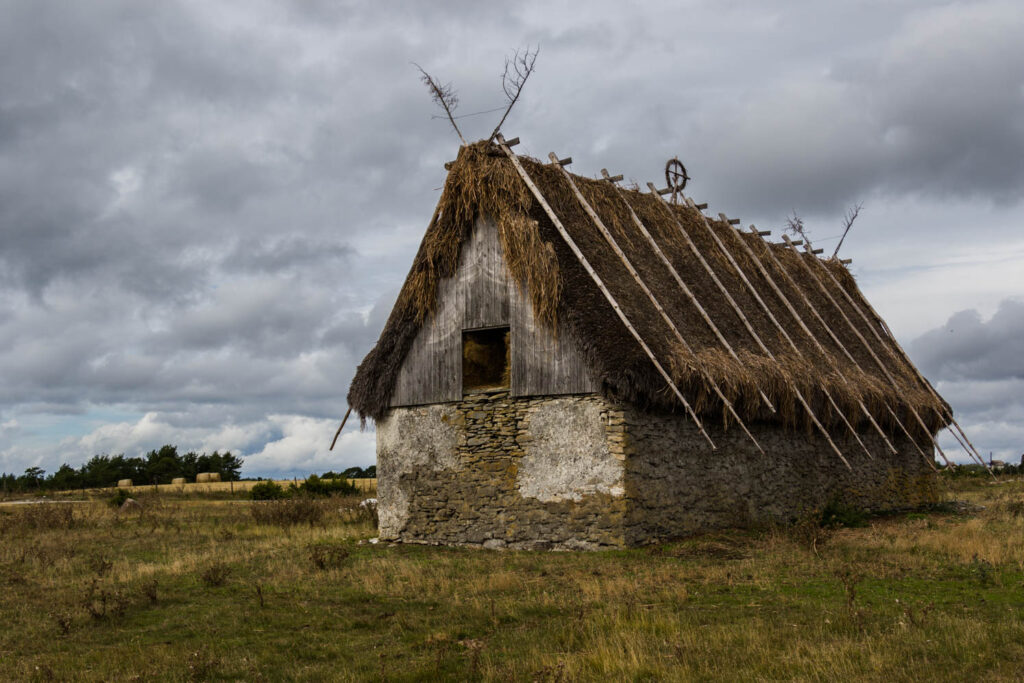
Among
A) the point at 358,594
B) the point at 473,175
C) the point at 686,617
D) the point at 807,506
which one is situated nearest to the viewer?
the point at 686,617

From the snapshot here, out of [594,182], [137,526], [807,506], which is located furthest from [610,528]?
[137,526]

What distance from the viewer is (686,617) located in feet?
30.5

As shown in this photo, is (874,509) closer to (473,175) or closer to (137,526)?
(473,175)

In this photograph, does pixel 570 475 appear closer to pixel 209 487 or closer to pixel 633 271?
pixel 633 271

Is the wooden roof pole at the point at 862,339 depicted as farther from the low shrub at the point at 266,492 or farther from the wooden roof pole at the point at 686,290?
the low shrub at the point at 266,492

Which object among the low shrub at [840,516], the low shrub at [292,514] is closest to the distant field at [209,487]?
the low shrub at [292,514]

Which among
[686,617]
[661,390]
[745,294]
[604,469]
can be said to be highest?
[745,294]

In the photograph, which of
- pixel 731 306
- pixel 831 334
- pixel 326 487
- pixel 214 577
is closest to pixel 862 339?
pixel 831 334

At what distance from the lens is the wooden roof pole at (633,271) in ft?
51.3

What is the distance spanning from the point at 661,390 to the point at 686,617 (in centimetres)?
615

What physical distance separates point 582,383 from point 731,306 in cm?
568

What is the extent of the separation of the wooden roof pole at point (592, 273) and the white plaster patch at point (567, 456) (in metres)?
1.31

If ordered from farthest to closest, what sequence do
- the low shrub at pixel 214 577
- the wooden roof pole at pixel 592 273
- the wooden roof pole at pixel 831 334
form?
the wooden roof pole at pixel 831 334 → the wooden roof pole at pixel 592 273 → the low shrub at pixel 214 577

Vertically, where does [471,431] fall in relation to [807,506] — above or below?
above
